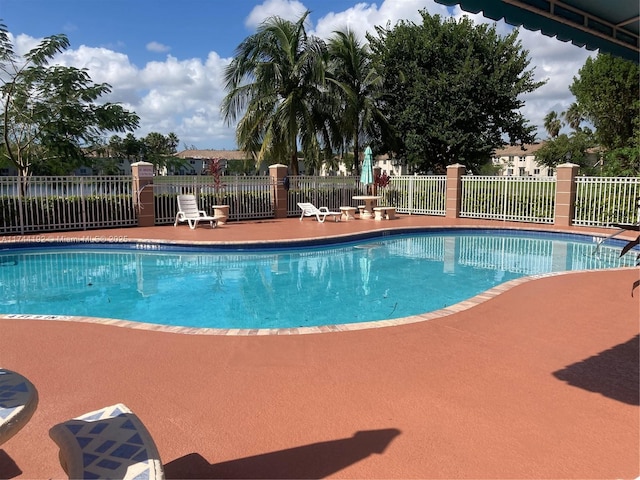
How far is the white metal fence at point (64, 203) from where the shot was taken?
42.3ft

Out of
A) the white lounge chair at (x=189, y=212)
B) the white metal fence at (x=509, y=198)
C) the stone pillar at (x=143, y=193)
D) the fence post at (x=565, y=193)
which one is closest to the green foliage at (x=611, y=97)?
the white metal fence at (x=509, y=198)

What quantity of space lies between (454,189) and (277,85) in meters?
8.80

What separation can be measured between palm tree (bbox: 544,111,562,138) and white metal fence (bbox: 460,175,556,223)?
136 ft

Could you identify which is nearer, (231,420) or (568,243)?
(231,420)

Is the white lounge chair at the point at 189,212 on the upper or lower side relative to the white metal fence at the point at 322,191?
lower

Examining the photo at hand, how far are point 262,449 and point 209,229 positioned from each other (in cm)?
1200

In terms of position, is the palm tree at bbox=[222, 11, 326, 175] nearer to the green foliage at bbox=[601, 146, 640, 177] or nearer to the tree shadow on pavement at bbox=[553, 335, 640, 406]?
the green foliage at bbox=[601, 146, 640, 177]

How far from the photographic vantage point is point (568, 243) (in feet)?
43.4

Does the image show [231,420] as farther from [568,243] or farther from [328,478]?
[568,243]

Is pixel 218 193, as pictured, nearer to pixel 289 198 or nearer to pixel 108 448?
pixel 289 198

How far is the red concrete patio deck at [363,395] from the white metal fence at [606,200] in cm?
1041

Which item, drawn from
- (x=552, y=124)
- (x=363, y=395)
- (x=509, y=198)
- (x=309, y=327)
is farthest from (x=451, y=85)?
(x=552, y=124)

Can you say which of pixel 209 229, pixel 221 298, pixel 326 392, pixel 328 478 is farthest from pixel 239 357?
pixel 209 229

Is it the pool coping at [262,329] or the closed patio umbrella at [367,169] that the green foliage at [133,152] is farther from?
the pool coping at [262,329]
